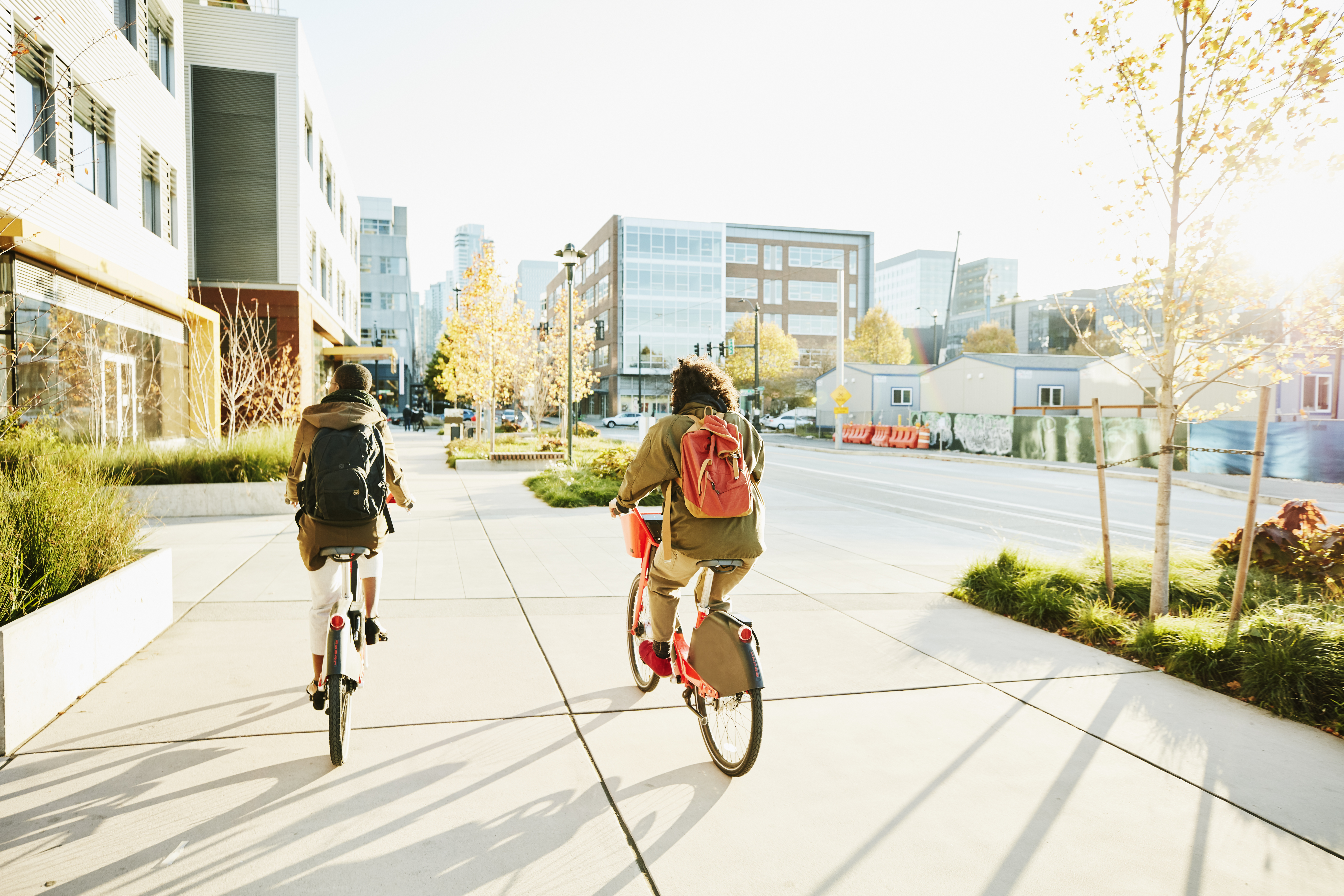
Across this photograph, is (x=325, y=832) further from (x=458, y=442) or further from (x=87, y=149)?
(x=458, y=442)

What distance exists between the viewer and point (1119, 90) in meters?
6.41

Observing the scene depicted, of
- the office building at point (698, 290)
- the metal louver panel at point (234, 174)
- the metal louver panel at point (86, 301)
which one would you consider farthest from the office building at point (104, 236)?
the office building at point (698, 290)

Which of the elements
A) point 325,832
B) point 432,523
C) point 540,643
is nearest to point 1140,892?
point 325,832

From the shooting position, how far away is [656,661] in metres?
4.35

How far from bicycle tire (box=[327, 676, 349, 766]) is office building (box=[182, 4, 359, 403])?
74.2ft

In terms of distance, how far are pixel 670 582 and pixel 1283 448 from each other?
940 inches

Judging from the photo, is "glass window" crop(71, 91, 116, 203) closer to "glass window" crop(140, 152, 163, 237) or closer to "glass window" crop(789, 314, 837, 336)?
"glass window" crop(140, 152, 163, 237)

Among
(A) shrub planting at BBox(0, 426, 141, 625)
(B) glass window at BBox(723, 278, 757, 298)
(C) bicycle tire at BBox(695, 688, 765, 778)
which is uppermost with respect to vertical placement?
(B) glass window at BBox(723, 278, 757, 298)

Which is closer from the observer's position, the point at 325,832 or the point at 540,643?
the point at 325,832

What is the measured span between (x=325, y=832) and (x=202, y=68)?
26.4 m

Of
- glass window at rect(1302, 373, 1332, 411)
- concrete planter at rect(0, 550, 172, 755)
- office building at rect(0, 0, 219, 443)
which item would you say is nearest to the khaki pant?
concrete planter at rect(0, 550, 172, 755)

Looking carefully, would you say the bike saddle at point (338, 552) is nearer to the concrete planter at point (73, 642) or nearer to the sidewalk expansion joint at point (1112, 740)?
the concrete planter at point (73, 642)

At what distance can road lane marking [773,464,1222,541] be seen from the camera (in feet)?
41.1

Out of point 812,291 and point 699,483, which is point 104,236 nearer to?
point 699,483
